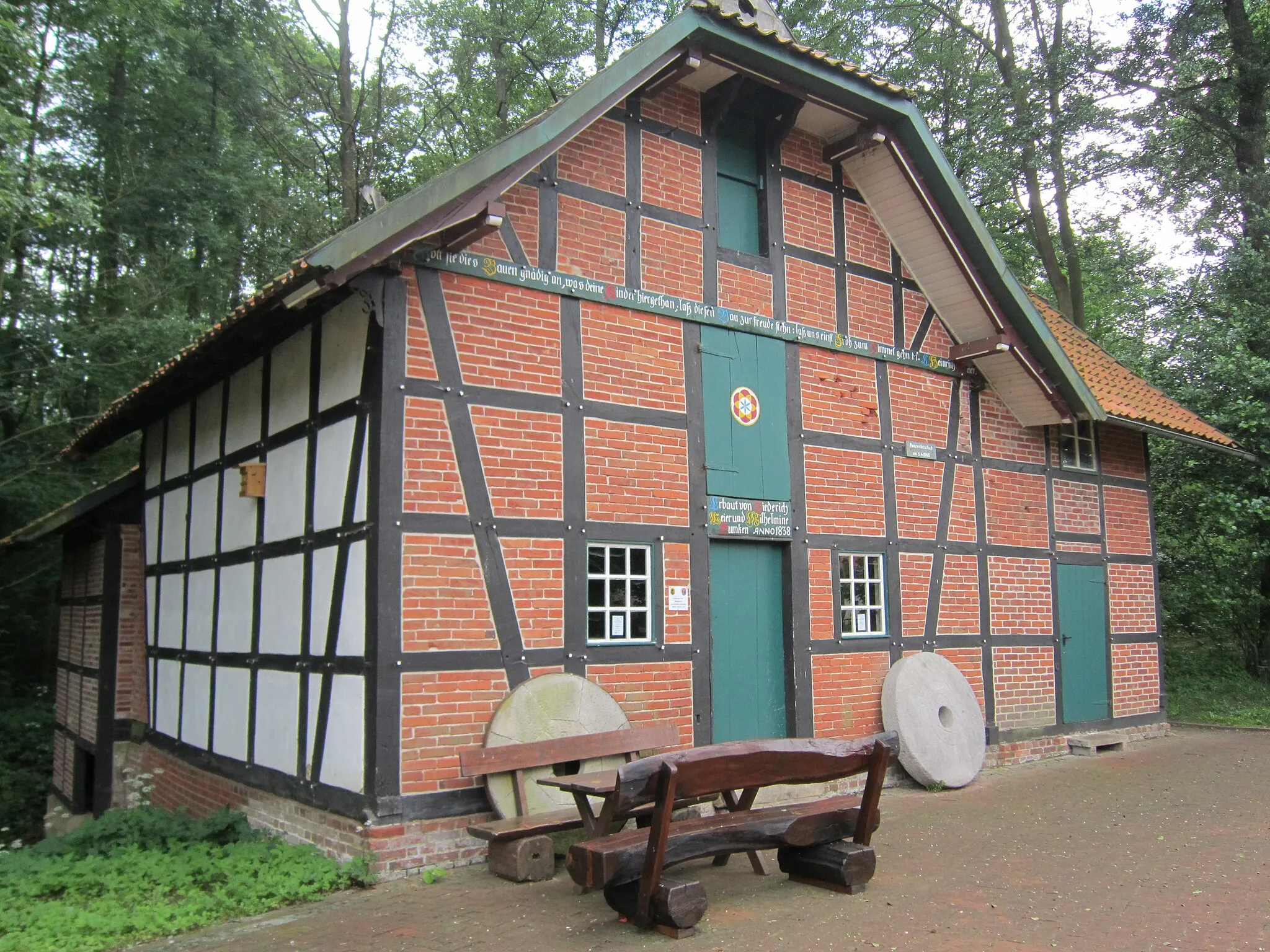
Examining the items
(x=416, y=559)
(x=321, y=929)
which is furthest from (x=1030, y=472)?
(x=321, y=929)

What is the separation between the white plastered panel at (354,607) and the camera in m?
6.78

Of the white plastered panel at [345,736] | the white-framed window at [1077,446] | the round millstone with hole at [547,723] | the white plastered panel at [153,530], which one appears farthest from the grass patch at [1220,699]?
the white plastered panel at [153,530]

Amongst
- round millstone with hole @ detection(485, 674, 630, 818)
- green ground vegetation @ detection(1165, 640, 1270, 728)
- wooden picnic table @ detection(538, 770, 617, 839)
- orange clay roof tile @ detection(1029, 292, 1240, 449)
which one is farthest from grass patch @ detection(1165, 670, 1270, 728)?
wooden picnic table @ detection(538, 770, 617, 839)

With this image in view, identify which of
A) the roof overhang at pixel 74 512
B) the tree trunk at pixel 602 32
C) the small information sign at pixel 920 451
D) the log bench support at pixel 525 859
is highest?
the tree trunk at pixel 602 32

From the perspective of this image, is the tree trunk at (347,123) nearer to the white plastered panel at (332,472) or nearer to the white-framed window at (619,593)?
the white plastered panel at (332,472)

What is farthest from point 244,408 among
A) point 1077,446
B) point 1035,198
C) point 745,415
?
point 1035,198

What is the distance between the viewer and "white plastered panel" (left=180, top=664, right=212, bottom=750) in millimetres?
9332

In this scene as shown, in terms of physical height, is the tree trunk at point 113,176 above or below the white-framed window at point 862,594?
above

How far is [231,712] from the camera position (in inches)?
346

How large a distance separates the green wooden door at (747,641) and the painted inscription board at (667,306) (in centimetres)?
193

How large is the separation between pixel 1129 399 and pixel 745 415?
6.07 meters

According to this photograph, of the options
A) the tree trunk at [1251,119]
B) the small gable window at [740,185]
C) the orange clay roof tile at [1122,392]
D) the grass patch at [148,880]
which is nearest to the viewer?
the grass patch at [148,880]

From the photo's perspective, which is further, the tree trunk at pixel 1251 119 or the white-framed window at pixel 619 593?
the tree trunk at pixel 1251 119

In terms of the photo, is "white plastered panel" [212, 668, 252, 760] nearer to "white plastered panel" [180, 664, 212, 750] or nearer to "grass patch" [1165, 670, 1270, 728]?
"white plastered panel" [180, 664, 212, 750]
